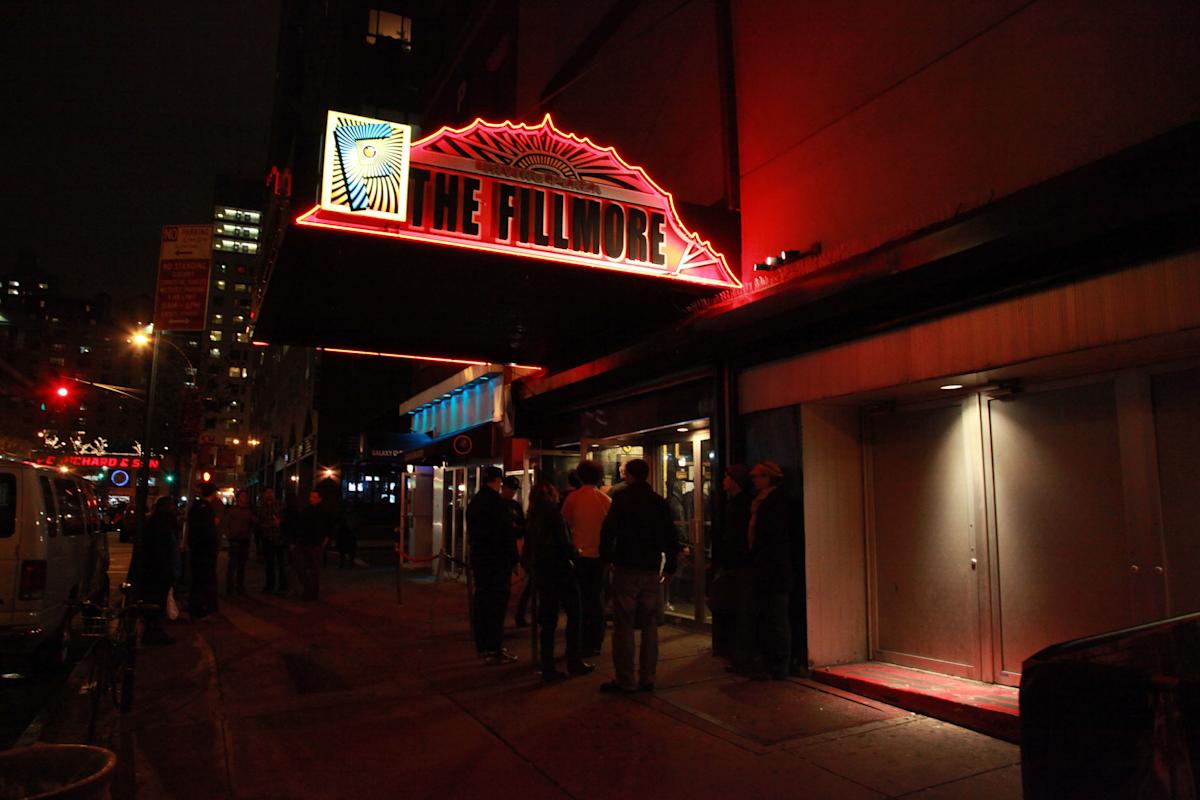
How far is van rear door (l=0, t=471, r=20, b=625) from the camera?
7.00 metres

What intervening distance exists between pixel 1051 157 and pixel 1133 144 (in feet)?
1.86

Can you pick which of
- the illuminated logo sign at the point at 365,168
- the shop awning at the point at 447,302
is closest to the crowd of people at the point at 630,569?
the shop awning at the point at 447,302

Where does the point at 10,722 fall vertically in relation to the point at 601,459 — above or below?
below

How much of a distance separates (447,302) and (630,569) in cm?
378

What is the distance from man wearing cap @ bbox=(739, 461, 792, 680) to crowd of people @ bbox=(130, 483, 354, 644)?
20.5ft

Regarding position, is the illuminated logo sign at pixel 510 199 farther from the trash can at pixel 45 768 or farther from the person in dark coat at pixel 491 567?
the trash can at pixel 45 768

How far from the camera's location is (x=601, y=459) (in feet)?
38.8

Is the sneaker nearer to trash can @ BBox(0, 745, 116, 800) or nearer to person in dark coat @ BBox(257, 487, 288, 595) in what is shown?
trash can @ BBox(0, 745, 116, 800)

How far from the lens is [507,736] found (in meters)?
5.46

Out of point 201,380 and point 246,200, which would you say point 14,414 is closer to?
point 201,380

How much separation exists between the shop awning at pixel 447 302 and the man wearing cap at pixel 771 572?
242 cm

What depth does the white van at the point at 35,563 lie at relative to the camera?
7016mm

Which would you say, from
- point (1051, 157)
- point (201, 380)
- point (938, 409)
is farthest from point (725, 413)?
point (201, 380)

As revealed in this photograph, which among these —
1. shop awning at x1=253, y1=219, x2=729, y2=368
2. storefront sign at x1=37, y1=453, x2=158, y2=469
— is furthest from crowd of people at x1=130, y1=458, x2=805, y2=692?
storefront sign at x1=37, y1=453, x2=158, y2=469
